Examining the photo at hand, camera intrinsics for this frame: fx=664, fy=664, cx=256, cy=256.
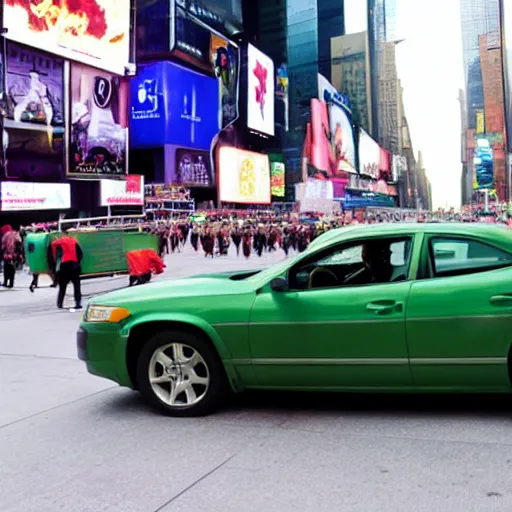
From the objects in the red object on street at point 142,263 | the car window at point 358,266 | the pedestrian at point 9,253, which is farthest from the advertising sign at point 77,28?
the car window at point 358,266

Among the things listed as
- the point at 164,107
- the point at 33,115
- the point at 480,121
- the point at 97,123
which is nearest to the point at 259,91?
the point at 164,107

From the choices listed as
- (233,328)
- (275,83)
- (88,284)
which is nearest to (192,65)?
(275,83)

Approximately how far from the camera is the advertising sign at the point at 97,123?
5072 cm

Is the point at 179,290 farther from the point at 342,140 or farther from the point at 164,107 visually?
the point at 342,140

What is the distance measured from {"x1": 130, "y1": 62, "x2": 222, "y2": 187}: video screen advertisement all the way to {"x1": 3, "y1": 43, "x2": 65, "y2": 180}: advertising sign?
638 inches

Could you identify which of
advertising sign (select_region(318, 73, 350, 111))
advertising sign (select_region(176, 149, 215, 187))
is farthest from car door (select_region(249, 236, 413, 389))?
advertising sign (select_region(318, 73, 350, 111))

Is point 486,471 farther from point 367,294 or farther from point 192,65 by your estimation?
point 192,65

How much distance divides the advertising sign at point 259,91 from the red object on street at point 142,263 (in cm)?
6762

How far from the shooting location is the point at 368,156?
141500 millimetres

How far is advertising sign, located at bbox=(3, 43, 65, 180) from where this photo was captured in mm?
44562

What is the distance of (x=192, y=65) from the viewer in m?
70.6

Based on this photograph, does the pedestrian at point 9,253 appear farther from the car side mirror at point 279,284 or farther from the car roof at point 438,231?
the car side mirror at point 279,284

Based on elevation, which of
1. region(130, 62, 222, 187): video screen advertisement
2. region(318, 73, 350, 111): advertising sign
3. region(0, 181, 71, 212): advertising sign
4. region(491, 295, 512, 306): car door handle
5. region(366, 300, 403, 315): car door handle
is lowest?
region(366, 300, 403, 315): car door handle

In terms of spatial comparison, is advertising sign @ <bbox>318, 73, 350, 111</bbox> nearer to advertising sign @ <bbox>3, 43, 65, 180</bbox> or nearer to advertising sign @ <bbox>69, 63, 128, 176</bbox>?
advertising sign @ <bbox>69, 63, 128, 176</bbox>
